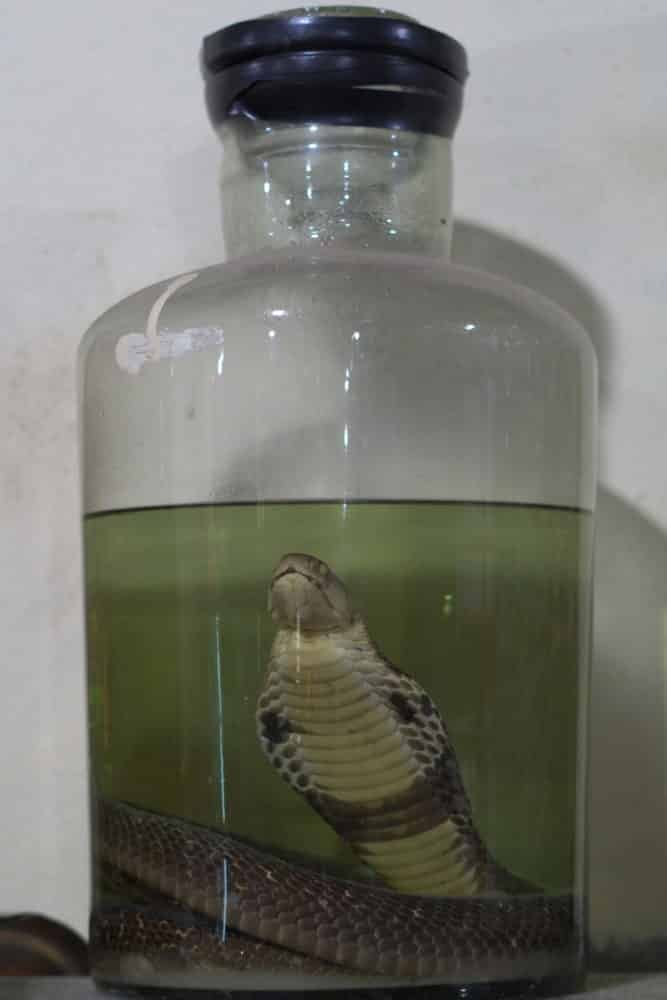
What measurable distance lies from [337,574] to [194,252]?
0.37m

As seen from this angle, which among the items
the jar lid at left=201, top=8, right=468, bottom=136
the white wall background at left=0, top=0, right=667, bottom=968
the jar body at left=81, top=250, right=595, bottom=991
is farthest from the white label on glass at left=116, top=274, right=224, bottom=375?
the white wall background at left=0, top=0, right=667, bottom=968

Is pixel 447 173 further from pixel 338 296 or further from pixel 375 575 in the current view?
pixel 375 575

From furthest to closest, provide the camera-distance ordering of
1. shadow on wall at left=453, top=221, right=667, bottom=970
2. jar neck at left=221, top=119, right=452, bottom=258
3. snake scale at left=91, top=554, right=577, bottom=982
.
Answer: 1. shadow on wall at left=453, top=221, right=667, bottom=970
2. jar neck at left=221, top=119, right=452, bottom=258
3. snake scale at left=91, top=554, right=577, bottom=982

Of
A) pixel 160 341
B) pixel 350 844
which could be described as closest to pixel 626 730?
pixel 350 844

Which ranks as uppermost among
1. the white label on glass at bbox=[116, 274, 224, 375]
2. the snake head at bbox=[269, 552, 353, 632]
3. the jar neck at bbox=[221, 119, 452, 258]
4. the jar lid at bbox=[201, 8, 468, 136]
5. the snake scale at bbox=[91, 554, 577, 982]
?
the jar lid at bbox=[201, 8, 468, 136]

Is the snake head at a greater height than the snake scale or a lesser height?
greater

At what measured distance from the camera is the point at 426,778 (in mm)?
703

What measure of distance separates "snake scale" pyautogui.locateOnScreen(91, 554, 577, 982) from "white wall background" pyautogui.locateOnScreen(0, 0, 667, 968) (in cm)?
27

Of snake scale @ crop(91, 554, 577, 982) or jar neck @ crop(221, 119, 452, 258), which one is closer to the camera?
snake scale @ crop(91, 554, 577, 982)

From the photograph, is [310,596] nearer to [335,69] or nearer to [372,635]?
[372,635]

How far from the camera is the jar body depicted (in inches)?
27.5

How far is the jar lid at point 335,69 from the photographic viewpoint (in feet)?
2.45

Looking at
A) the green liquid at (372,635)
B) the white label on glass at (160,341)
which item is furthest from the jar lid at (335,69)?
the green liquid at (372,635)

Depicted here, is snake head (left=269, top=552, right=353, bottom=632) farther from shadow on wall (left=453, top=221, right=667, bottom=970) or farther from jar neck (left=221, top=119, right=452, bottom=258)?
shadow on wall (left=453, top=221, right=667, bottom=970)
